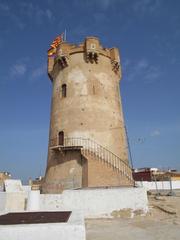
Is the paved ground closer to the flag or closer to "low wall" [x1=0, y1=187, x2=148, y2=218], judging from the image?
"low wall" [x1=0, y1=187, x2=148, y2=218]

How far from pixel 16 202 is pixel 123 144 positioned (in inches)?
401

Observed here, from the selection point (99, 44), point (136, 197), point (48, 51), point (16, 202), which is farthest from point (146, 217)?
point (48, 51)

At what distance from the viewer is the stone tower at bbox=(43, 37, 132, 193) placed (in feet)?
49.7

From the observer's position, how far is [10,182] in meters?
15.5

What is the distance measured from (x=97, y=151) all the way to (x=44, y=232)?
11326 mm

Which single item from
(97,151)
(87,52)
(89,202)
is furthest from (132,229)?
(87,52)

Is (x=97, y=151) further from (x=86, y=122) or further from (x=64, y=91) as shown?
(x=64, y=91)

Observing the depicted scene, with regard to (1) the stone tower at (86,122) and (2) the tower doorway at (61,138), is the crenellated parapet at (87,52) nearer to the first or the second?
(1) the stone tower at (86,122)

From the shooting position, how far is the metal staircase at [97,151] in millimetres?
15473

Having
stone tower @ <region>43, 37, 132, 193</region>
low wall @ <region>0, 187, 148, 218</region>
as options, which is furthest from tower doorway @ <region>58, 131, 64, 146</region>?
low wall @ <region>0, 187, 148, 218</region>

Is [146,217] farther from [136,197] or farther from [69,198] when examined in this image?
[69,198]

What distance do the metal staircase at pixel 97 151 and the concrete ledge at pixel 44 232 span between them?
408 inches

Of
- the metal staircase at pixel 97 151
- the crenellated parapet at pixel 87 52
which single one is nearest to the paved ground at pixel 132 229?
the metal staircase at pixel 97 151

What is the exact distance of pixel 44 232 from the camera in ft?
16.1
